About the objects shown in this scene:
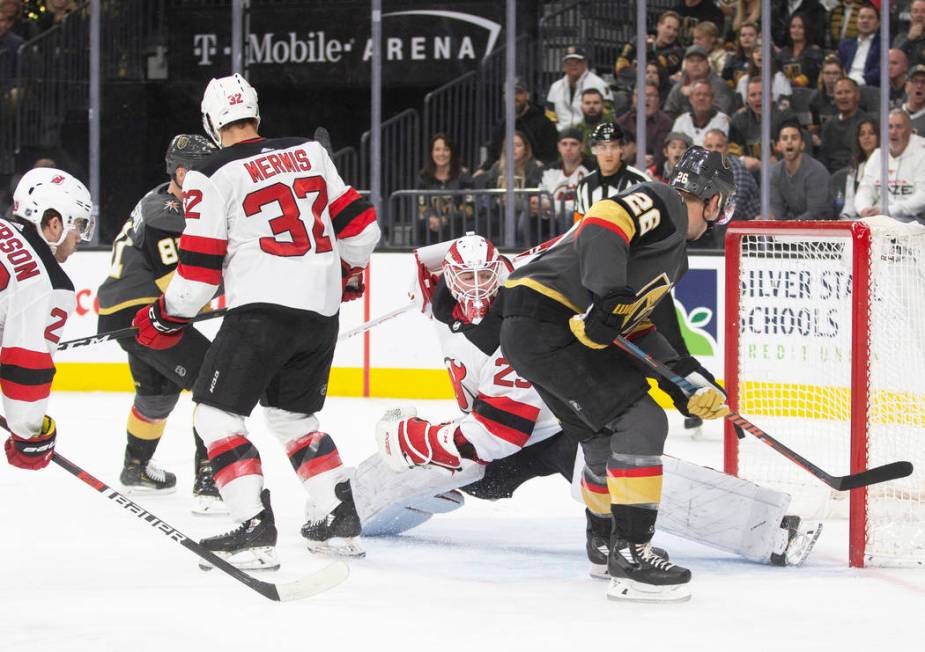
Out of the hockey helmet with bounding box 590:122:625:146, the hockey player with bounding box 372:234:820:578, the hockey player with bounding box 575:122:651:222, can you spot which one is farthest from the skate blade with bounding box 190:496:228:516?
the hockey helmet with bounding box 590:122:625:146

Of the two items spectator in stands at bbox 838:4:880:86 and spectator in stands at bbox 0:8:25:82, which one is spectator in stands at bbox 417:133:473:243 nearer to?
spectator in stands at bbox 838:4:880:86

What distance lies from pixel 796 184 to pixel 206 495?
137 inches

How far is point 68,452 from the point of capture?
Result: 5328mm

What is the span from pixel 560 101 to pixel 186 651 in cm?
526

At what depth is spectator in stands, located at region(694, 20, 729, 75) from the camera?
7348 millimetres

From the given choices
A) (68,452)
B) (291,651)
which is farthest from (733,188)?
(68,452)

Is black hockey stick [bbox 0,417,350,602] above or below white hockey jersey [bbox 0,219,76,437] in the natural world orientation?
below

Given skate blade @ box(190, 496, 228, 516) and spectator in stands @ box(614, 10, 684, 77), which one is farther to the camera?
spectator in stands @ box(614, 10, 684, 77)

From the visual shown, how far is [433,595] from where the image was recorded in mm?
3146

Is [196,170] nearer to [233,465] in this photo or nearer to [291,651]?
[233,465]

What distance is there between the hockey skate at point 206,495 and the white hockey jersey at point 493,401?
96 centimetres

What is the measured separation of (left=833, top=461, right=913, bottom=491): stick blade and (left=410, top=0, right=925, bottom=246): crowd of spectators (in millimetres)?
3233

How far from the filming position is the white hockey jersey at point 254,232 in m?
3.30

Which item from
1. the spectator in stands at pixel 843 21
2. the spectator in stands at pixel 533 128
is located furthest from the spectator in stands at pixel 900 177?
the spectator in stands at pixel 533 128
